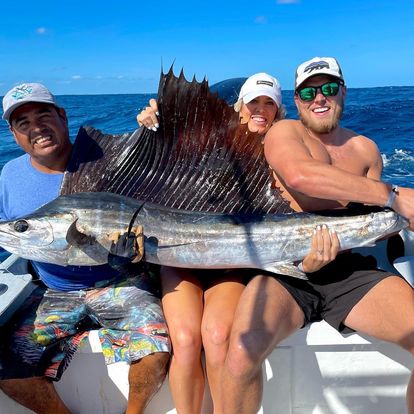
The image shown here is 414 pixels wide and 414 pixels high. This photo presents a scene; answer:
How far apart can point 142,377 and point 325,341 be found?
740 millimetres

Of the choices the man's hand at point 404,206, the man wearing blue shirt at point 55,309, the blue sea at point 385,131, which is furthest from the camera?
the blue sea at point 385,131

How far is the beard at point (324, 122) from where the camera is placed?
224 centimetres

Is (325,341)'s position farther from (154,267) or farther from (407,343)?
(154,267)

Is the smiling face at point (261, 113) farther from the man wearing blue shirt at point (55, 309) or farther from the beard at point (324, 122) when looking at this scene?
the man wearing blue shirt at point (55, 309)

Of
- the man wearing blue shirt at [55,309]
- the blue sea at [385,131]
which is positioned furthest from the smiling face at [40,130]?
the blue sea at [385,131]

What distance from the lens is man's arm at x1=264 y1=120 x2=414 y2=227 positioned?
188cm

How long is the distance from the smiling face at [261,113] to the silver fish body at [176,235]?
29.4 inches

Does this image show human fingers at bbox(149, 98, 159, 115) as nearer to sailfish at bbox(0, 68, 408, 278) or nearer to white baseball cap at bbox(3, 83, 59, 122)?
sailfish at bbox(0, 68, 408, 278)

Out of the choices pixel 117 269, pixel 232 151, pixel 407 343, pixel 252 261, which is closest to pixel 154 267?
pixel 117 269

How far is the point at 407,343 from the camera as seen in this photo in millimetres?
1734

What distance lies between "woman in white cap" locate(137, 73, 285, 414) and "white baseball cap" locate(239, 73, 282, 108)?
2.14ft

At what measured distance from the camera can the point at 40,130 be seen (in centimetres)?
207

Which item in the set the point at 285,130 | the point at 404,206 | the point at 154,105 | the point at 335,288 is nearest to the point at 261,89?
the point at 285,130

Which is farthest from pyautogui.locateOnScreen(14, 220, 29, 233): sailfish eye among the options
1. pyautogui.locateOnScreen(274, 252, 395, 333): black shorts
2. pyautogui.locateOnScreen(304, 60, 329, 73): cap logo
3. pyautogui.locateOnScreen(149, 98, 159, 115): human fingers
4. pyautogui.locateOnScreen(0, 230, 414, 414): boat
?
pyautogui.locateOnScreen(304, 60, 329, 73): cap logo
